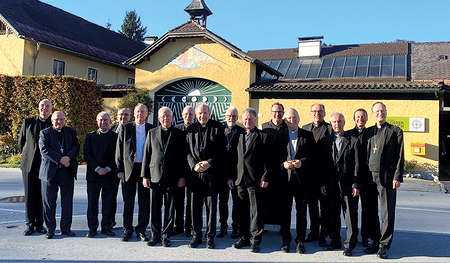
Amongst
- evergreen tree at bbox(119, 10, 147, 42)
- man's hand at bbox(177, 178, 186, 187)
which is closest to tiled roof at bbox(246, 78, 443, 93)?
man's hand at bbox(177, 178, 186, 187)

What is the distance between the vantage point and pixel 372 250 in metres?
5.39

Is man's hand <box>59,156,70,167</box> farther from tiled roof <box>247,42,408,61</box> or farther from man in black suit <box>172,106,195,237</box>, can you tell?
tiled roof <box>247,42,408,61</box>

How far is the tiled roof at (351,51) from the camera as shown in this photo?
26.4 metres

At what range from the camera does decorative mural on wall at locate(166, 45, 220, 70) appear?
727 inches

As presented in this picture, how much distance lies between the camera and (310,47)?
2731cm

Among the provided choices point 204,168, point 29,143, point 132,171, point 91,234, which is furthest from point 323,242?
point 29,143

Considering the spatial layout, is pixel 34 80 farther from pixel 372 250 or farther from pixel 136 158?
pixel 372 250

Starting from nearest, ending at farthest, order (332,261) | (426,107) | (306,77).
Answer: (332,261), (426,107), (306,77)

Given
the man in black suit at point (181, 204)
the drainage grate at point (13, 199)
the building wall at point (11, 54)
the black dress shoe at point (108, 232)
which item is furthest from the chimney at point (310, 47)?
the black dress shoe at point (108, 232)

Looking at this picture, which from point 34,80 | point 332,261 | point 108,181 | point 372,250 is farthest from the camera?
point 34,80

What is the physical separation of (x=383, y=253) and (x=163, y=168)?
130 inches

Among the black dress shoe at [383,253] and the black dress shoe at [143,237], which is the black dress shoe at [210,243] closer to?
the black dress shoe at [143,237]

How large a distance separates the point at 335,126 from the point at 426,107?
11506mm

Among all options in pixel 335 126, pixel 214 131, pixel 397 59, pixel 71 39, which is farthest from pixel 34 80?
pixel 397 59
